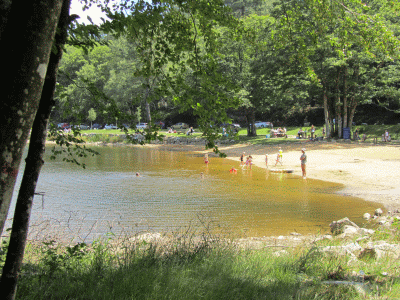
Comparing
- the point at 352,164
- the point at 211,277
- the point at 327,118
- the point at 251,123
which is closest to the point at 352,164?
the point at 352,164

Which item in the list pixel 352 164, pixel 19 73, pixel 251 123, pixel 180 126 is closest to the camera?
pixel 19 73

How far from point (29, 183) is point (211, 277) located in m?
2.41

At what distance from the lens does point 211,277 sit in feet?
14.4

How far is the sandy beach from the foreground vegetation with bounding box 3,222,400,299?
35.8ft

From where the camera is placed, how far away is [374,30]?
637cm

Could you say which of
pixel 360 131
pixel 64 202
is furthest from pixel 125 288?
pixel 360 131

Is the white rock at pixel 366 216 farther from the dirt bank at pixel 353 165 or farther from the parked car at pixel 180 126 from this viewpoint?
the parked car at pixel 180 126

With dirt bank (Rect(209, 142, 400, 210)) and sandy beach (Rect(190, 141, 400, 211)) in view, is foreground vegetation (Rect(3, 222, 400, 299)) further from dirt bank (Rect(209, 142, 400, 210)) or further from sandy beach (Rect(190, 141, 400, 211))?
dirt bank (Rect(209, 142, 400, 210))

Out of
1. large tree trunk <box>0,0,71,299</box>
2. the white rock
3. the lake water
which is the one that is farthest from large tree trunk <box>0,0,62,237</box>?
the white rock

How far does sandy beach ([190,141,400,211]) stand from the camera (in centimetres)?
1823

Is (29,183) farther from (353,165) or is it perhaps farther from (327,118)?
(327,118)

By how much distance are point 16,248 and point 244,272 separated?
2865 mm

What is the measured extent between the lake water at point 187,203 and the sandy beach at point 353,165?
4.06 ft

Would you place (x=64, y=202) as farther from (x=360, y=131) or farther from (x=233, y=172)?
(x=360, y=131)
